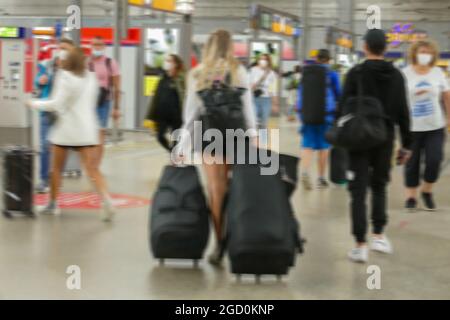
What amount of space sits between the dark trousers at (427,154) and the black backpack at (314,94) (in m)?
1.53

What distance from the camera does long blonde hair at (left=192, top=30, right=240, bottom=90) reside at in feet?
16.1

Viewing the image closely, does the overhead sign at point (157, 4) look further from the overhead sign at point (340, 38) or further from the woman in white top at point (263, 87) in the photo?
the overhead sign at point (340, 38)

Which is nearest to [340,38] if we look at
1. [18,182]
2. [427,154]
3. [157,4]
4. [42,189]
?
[157,4]

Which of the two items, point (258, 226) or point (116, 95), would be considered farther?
point (116, 95)

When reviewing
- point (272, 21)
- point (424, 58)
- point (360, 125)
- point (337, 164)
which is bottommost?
point (337, 164)

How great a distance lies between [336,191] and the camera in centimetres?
871

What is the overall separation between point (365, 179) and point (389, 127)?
42cm

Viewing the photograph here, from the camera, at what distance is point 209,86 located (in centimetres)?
490

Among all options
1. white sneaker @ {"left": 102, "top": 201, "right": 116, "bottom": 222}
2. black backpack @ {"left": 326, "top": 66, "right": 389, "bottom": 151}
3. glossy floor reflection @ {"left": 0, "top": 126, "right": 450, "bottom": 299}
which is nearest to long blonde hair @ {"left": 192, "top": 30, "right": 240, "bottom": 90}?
black backpack @ {"left": 326, "top": 66, "right": 389, "bottom": 151}

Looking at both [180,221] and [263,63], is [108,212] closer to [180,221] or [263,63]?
[180,221]

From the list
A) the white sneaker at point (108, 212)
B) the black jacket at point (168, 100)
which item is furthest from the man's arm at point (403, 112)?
the black jacket at point (168, 100)

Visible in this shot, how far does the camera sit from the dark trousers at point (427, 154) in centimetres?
714
